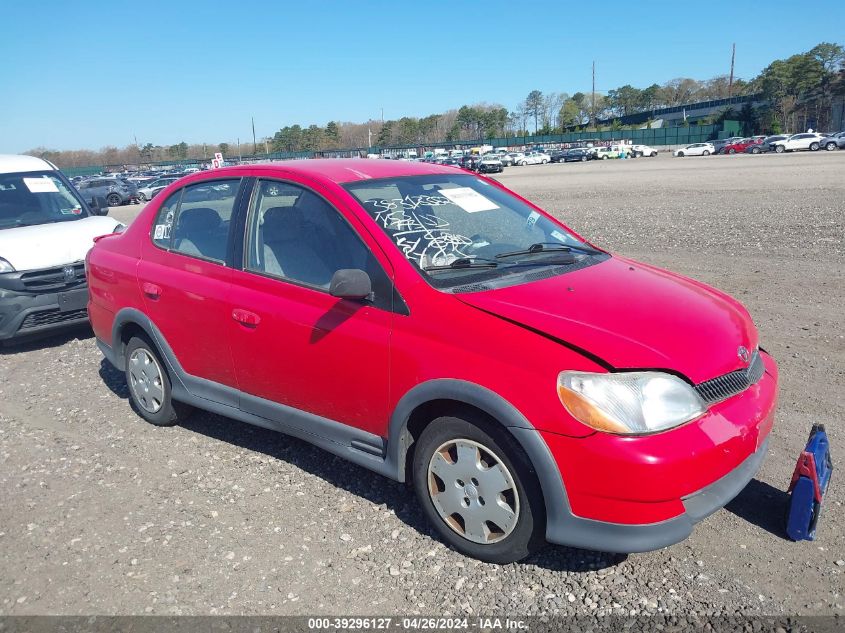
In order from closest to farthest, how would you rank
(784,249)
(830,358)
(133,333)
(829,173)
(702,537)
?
(702,537), (133,333), (830,358), (784,249), (829,173)

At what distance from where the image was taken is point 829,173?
84.9ft

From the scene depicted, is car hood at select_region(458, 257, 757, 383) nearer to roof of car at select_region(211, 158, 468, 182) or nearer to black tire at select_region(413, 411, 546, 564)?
black tire at select_region(413, 411, 546, 564)

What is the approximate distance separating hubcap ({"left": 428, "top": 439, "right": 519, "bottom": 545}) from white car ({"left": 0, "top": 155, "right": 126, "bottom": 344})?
5.54 metres

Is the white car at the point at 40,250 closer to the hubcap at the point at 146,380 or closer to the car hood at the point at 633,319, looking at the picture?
the hubcap at the point at 146,380

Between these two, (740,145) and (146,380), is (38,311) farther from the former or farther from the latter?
(740,145)

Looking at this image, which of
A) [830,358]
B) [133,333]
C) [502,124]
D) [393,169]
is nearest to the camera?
[393,169]

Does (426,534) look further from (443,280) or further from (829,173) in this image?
(829,173)

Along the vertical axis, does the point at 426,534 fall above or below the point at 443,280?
below

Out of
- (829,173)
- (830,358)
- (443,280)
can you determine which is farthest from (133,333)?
(829,173)

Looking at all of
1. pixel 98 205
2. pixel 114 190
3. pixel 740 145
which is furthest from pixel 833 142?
pixel 98 205

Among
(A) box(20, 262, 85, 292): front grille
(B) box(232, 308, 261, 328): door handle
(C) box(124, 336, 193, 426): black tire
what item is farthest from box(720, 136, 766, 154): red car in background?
(B) box(232, 308, 261, 328): door handle

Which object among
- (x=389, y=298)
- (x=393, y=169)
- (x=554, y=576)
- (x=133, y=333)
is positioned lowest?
(x=554, y=576)

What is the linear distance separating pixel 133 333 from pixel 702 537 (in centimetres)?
406

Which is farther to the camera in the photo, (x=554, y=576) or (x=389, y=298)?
→ (x=389, y=298)
